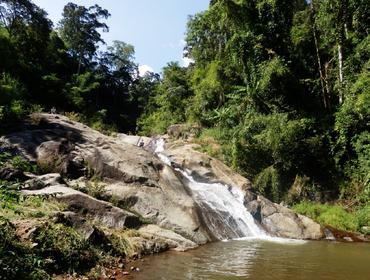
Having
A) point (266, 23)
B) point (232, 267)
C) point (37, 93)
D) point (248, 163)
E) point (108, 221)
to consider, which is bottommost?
point (232, 267)

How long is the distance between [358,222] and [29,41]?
55.5ft

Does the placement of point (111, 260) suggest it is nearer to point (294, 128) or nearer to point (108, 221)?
point (108, 221)

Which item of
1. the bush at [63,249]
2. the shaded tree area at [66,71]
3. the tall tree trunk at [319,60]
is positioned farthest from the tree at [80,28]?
the bush at [63,249]

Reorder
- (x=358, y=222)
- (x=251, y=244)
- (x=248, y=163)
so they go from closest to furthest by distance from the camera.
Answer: (x=251, y=244) → (x=358, y=222) → (x=248, y=163)

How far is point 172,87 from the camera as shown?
3991 centimetres

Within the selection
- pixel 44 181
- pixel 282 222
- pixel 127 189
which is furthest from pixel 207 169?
pixel 44 181

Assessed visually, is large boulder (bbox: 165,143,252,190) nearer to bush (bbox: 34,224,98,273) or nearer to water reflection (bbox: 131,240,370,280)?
water reflection (bbox: 131,240,370,280)

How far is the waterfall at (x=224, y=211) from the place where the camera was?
48.0 feet

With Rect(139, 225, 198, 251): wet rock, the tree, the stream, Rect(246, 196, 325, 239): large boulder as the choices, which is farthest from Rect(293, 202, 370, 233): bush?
the tree

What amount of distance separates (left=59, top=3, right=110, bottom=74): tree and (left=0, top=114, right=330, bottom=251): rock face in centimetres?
3101

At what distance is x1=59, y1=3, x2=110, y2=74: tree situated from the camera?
1800 inches

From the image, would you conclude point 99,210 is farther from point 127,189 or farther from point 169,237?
point 127,189

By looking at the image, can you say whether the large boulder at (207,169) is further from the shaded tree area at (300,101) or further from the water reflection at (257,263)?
the water reflection at (257,263)

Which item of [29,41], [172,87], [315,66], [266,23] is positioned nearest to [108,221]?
[29,41]
